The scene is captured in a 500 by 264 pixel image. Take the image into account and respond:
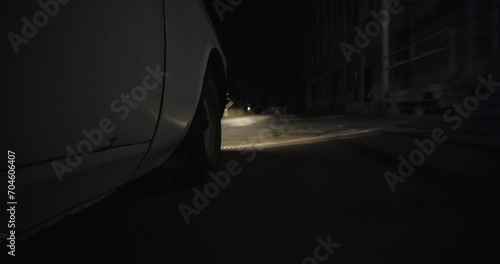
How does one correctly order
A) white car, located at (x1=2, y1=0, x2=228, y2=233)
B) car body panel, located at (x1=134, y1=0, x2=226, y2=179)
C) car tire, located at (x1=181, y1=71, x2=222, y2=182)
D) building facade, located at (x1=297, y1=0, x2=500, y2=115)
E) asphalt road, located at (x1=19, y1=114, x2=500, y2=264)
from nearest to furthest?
white car, located at (x1=2, y1=0, x2=228, y2=233), asphalt road, located at (x1=19, y1=114, x2=500, y2=264), car body panel, located at (x1=134, y1=0, x2=226, y2=179), car tire, located at (x1=181, y1=71, x2=222, y2=182), building facade, located at (x1=297, y1=0, x2=500, y2=115)

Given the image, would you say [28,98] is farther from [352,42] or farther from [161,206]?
[352,42]

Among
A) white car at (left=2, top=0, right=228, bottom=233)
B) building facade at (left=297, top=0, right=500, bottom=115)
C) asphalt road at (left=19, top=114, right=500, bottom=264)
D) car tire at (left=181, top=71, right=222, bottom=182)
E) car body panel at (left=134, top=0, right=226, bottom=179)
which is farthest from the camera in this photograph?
building facade at (left=297, top=0, right=500, bottom=115)

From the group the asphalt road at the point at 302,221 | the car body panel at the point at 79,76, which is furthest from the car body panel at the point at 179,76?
the asphalt road at the point at 302,221

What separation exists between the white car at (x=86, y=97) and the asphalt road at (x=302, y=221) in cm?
32

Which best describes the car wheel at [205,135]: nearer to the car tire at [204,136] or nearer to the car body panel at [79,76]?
the car tire at [204,136]

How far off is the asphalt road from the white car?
0.32 m

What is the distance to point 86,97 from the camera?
0.90m

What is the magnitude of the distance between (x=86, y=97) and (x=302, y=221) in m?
1.02

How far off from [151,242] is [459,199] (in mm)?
A: 1492

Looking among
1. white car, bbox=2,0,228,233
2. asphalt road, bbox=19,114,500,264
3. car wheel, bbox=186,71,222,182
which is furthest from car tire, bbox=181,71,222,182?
white car, bbox=2,0,228,233

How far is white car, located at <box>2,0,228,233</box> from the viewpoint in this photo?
72 cm

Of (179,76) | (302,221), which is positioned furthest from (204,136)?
(302,221)

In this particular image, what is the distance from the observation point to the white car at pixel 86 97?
72 centimetres

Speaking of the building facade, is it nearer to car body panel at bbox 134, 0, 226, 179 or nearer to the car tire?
the car tire
